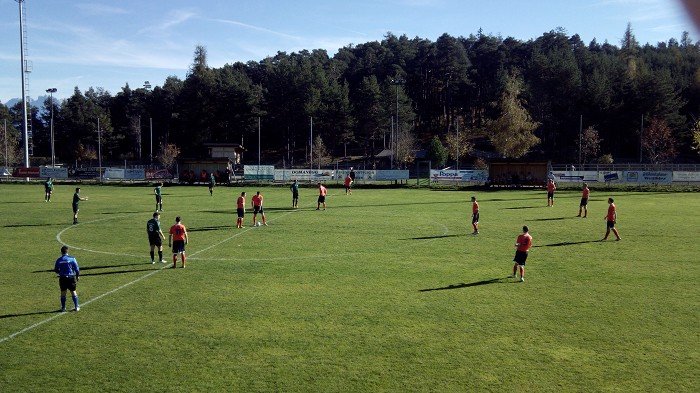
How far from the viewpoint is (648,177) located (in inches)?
2170

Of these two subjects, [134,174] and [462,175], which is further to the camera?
[134,174]

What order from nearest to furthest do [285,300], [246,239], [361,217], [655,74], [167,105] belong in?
[285,300] → [246,239] → [361,217] → [655,74] → [167,105]

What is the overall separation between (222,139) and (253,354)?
3907 inches

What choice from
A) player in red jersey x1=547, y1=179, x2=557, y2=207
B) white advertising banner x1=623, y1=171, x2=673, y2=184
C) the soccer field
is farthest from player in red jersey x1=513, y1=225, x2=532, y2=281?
white advertising banner x1=623, y1=171, x2=673, y2=184

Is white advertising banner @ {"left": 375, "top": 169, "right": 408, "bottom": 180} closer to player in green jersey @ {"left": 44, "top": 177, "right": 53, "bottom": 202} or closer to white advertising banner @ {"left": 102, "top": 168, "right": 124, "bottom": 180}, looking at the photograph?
white advertising banner @ {"left": 102, "top": 168, "right": 124, "bottom": 180}

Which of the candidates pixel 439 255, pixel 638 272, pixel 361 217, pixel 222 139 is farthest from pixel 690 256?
pixel 222 139

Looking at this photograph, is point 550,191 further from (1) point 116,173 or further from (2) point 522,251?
(1) point 116,173

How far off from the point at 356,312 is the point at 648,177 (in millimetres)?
51890

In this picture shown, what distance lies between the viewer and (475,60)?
416 ft

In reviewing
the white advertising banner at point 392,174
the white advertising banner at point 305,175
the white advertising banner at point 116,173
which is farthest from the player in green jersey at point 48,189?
the white advertising banner at point 392,174

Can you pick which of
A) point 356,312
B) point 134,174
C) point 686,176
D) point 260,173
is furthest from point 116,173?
point 686,176

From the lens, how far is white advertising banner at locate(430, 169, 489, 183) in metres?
60.1

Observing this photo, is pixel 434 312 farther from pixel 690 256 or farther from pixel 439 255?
pixel 690 256

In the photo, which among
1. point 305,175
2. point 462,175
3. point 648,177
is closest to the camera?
point 648,177
